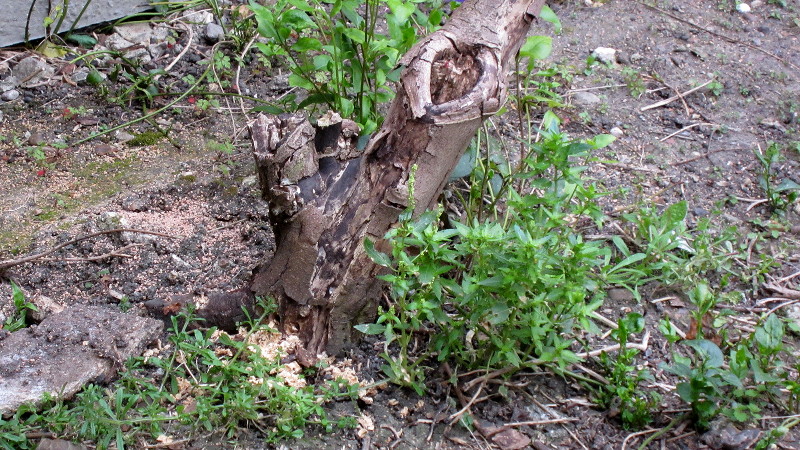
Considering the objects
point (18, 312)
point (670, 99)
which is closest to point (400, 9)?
point (18, 312)

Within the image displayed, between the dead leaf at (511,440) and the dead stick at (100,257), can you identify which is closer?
the dead leaf at (511,440)

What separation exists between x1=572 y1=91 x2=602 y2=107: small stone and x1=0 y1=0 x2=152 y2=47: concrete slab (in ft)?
8.34

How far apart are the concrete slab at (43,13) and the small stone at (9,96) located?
0.39m

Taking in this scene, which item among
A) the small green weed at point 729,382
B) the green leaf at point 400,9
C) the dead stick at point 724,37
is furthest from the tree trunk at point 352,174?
the dead stick at point 724,37

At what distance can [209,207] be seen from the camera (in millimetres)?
3166

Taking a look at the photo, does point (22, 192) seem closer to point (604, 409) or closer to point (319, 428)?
point (319, 428)

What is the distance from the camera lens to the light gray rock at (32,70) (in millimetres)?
3916

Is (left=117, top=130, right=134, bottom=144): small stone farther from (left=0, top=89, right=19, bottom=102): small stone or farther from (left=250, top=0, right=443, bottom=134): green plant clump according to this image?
(left=250, top=0, right=443, bottom=134): green plant clump

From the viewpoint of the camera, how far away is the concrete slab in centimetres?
401

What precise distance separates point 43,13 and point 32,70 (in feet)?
1.23

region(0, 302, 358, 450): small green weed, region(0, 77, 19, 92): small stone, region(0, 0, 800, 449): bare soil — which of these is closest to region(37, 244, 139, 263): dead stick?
region(0, 0, 800, 449): bare soil

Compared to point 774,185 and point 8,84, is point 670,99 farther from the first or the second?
point 8,84

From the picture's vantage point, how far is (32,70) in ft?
13.0

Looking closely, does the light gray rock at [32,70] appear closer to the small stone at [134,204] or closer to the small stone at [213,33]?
the small stone at [213,33]
